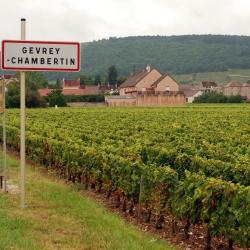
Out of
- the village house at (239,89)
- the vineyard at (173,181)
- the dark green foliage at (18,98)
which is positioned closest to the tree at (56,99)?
the dark green foliage at (18,98)

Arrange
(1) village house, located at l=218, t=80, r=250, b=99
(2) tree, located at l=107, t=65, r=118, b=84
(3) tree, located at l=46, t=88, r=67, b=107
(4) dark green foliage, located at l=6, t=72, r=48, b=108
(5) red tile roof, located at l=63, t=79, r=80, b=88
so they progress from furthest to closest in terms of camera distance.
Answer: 1. (2) tree, located at l=107, t=65, r=118, b=84
2. (5) red tile roof, located at l=63, t=79, r=80, b=88
3. (1) village house, located at l=218, t=80, r=250, b=99
4. (3) tree, located at l=46, t=88, r=67, b=107
5. (4) dark green foliage, located at l=6, t=72, r=48, b=108

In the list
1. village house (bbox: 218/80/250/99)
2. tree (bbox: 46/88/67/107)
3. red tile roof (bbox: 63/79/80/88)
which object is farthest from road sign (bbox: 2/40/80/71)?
red tile roof (bbox: 63/79/80/88)

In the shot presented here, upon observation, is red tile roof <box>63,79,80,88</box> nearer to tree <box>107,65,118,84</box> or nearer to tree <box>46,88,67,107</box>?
tree <box>107,65,118,84</box>

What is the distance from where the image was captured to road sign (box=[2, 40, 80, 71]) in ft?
30.8

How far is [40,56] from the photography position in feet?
31.2

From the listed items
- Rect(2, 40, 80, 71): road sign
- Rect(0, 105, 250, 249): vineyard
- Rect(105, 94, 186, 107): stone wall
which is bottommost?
Rect(105, 94, 186, 107): stone wall

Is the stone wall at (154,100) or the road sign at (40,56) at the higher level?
the road sign at (40,56)

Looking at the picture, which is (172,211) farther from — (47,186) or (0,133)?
(0,133)

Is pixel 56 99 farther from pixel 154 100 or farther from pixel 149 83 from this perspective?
pixel 149 83

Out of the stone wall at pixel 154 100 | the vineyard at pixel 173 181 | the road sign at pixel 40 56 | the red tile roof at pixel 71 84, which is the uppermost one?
the road sign at pixel 40 56

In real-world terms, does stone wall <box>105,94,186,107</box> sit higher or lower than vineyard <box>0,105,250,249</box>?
lower

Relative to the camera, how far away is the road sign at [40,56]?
9391 mm

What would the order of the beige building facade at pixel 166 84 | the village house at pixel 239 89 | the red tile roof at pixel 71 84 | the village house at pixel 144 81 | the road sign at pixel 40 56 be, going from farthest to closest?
the red tile roof at pixel 71 84 < the village house at pixel 239 89 < the village house at pixel 144 81 < the beige building facade at pixel 166 84 < the road sign at pixel 40 56

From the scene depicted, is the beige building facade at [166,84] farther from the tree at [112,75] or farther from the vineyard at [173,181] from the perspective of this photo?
the vineyard at [173,181]
